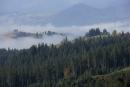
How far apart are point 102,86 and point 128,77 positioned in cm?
1262

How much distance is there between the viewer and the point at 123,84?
612 feet

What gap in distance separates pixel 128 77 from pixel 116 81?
12113 mm

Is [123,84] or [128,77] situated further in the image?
[128,77]

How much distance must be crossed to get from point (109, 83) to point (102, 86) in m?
3.47

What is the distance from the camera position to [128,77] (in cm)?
19975

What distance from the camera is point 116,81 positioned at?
189 metres

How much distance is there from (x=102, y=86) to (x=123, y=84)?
8768mm

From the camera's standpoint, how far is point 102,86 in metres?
192

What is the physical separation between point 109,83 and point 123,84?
5.48 metres

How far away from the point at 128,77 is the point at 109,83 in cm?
1253

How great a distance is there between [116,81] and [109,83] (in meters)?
2.60
